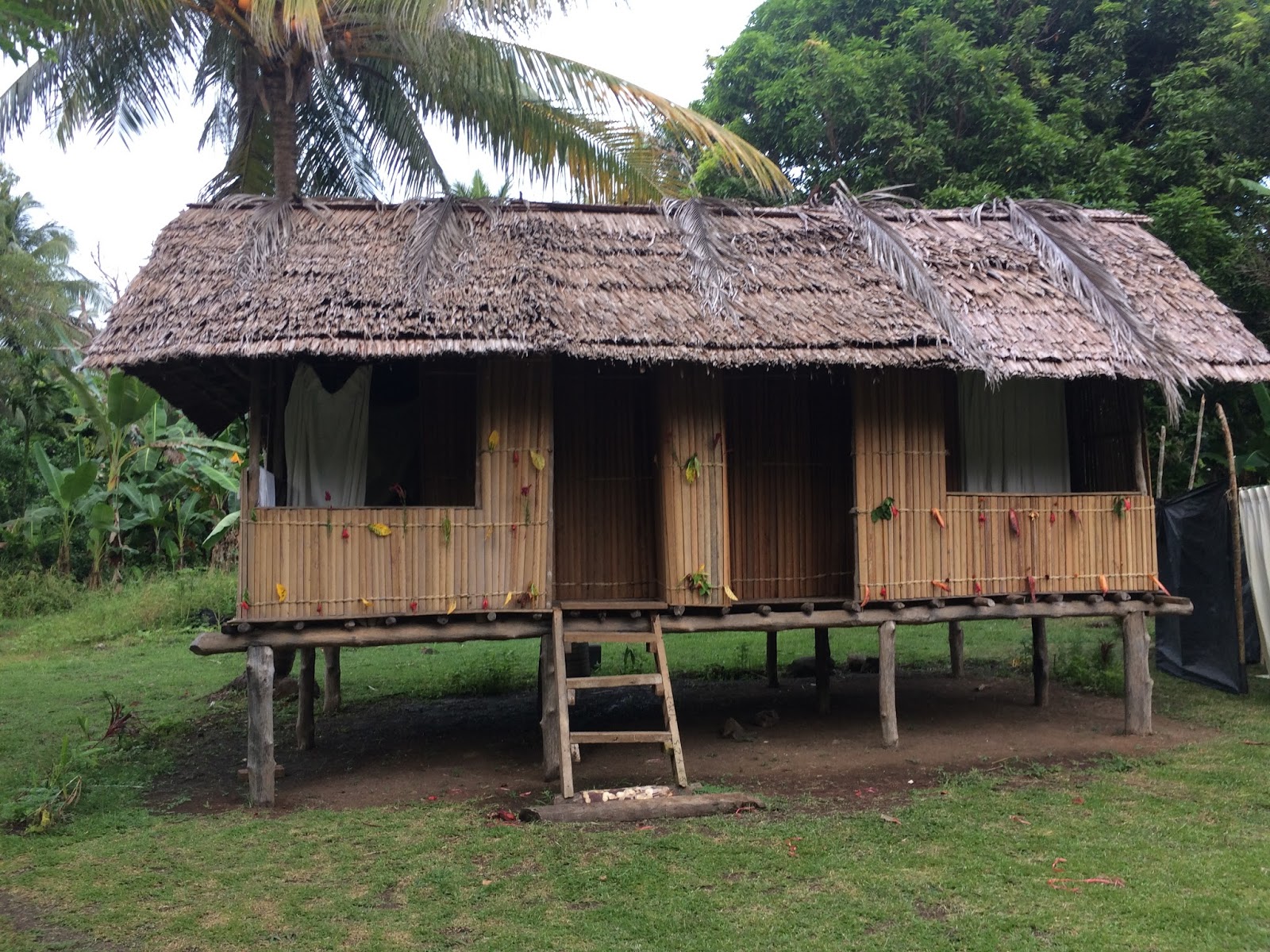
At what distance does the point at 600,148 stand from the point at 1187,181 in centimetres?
869

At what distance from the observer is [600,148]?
10789 millimetres

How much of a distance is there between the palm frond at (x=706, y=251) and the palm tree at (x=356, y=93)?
1.26m

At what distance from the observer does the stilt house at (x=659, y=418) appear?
7.37 m

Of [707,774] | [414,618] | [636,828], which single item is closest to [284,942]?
[636,828]

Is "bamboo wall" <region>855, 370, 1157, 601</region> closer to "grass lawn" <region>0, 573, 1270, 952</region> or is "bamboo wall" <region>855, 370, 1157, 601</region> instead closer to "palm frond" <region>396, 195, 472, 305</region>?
"grass lawn" <region>0, 573, 1270, 952</region>

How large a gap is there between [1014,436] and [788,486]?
1852 millimetres

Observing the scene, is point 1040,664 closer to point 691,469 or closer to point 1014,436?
point 1014,436

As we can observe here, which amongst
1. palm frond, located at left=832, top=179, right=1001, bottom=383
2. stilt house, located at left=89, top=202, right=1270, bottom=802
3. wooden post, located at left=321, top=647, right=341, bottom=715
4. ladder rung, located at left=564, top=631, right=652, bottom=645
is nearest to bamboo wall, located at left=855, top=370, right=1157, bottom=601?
stilt house, located at left=89, top=202, right=1270, bottom=802

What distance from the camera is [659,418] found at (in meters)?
7.99

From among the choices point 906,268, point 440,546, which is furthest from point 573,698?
point 906,268

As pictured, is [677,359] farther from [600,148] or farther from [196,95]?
[196,95]

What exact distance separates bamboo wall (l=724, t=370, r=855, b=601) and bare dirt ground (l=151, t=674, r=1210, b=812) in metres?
1.33

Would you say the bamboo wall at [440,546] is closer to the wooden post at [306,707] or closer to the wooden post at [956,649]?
the wooden post at [306,707]

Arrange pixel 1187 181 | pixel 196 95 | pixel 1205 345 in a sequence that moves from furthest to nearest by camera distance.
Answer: pixel 1187 181 < pixel 196 95 < pixel 1205 345
